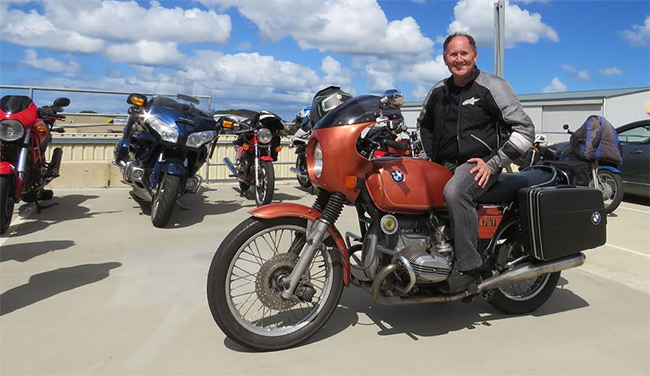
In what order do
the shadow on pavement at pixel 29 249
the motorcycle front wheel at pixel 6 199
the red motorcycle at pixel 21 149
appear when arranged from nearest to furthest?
the shadow on pavement at pixel 29 249 → the motorcycle front wheel at pixel 6 199 → the red motorcycle at pixel 21 149

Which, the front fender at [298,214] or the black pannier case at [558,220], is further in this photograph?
the black pannier case at [558,220]

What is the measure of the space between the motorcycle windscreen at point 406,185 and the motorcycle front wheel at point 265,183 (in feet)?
13.2

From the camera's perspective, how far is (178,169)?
5355 mm

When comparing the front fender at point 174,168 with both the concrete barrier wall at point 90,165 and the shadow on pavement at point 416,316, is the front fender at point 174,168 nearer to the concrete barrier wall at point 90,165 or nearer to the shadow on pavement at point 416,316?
the shadow on pavement at point 416,316

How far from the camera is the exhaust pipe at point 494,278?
2651 millimetres

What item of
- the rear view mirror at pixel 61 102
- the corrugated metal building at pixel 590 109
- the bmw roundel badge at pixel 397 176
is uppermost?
the corrugated metal building at pixel 590 109

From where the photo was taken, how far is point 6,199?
15.6 ft

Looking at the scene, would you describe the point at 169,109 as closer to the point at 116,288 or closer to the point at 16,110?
the point at 16,110

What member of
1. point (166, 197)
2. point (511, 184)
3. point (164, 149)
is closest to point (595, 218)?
point (511, 184)

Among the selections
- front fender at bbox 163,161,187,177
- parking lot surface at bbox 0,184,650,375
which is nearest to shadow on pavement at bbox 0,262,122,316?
parking lot surface at bbox 0,184,650,375

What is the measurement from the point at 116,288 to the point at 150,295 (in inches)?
12.2

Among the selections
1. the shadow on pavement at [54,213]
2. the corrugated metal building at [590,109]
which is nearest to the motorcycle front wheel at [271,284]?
the shadow on pavement at [54,213]

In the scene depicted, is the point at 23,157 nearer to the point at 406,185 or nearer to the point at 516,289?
the point at 406,185

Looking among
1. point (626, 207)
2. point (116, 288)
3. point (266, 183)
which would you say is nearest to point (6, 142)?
point (116, 288)
